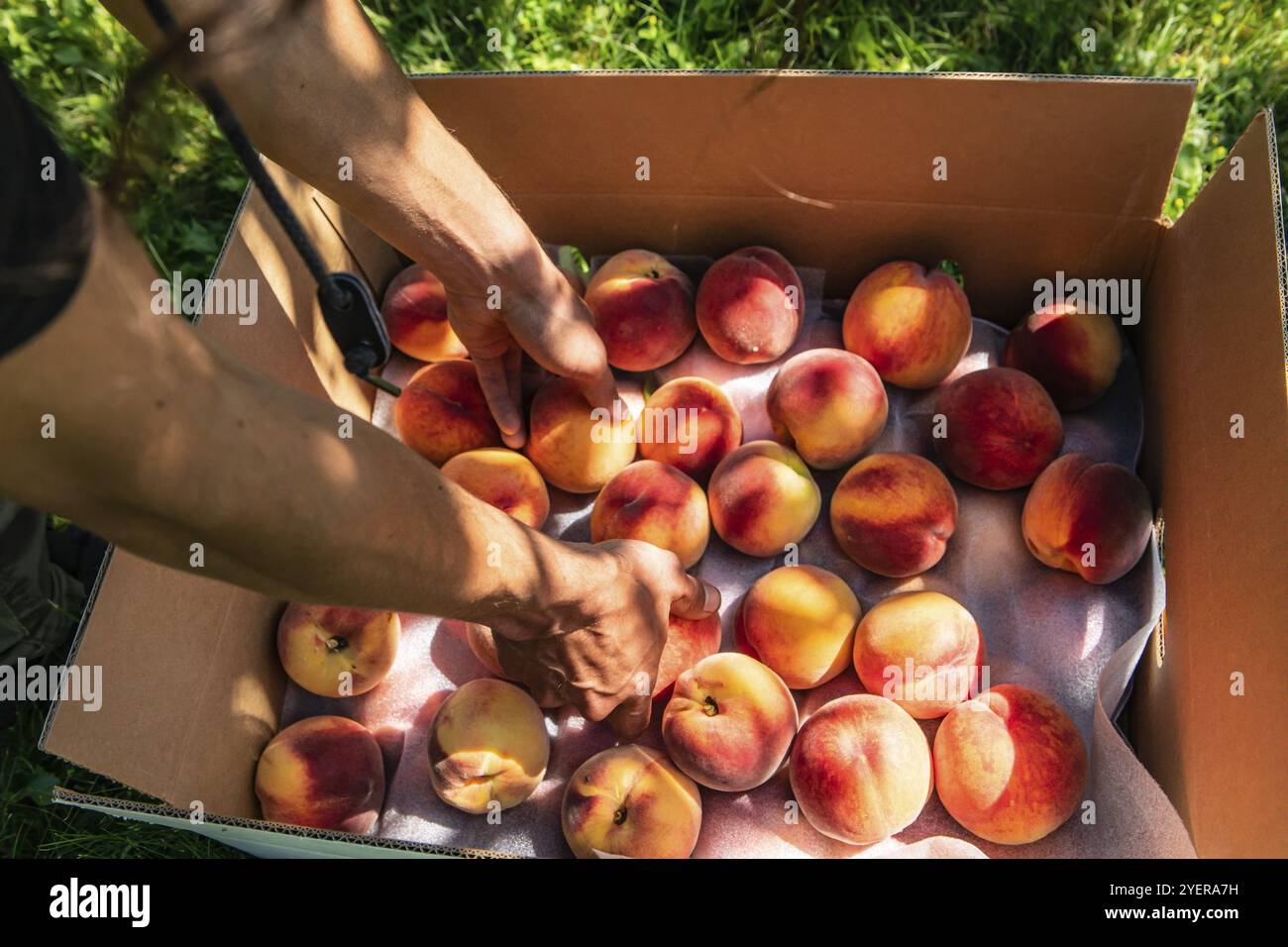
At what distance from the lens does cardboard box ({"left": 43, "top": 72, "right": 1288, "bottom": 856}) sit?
1.26m

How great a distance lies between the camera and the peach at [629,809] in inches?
55.2

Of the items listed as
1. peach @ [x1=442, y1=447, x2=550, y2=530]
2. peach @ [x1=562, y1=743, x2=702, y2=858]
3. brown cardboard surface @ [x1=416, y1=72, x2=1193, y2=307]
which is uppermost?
brown cardboard surface @ [x1=416, y1=72, x2=1193, y2=307]

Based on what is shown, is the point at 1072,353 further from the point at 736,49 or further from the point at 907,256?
the point at 736,49

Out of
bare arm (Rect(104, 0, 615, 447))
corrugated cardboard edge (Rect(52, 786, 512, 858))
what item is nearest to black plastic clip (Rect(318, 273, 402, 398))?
bare arm (Rect(104, 0, 615, 447))

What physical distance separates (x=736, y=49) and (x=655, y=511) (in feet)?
4.38

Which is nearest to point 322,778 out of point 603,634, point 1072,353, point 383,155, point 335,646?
point 335,646

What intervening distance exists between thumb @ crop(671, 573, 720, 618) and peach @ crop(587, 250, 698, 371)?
477mm

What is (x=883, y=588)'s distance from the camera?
1.67m

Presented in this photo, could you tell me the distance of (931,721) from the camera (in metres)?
1.55

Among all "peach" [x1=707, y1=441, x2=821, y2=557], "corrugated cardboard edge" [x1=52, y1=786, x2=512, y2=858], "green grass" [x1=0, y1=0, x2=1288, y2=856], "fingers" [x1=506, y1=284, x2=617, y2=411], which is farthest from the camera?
"green grass" [x1=0, y1=0, x2=1288, y2=856]

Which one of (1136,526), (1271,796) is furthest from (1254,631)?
(1136,526)

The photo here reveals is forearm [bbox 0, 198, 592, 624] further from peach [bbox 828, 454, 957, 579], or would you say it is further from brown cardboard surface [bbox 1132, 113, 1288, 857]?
brown cardboard surface [bbox 1132, 113, 1288, 857]
